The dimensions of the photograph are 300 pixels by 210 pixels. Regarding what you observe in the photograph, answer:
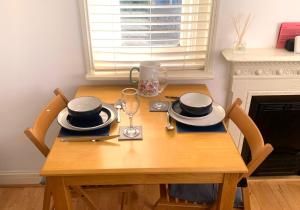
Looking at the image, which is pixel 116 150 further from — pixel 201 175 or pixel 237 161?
pixel 237 161

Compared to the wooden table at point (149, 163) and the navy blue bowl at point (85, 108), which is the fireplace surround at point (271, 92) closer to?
the wooden table at point (149, 163)

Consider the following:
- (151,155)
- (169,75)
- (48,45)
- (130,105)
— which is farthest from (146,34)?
(151,155)

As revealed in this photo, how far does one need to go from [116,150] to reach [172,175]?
0.24 meters

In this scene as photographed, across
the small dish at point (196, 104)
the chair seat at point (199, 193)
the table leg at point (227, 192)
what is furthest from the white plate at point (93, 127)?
the table leg at point (227, 192)

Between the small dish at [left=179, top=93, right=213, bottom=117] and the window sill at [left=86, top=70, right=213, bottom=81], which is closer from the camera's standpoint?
the small dish at [left=179, top=93, right=213, bottom=117]

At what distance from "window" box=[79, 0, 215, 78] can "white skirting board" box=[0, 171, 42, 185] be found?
872mm

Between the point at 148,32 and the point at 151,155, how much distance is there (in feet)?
2.47

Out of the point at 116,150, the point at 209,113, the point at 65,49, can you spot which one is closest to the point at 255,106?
the point at 209,113

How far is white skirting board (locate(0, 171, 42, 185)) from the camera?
1.95 meters

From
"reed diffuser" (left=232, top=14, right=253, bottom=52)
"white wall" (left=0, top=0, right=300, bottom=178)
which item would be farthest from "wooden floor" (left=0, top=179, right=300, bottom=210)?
"reed diffuser" (left=232, top=14, right=253, bottom=52)

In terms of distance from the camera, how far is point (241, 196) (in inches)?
51.3

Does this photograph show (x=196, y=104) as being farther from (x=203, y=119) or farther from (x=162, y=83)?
(x=162, y=83)

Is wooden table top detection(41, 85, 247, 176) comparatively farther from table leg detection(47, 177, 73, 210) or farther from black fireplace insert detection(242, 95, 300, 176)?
black fireplace insert detection(242, 95, 300, 176)

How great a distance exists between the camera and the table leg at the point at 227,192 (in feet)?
3.58
